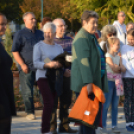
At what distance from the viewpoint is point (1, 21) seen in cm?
356

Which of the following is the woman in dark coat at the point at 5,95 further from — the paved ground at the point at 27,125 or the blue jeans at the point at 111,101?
the blue jeans at the point at 111,101

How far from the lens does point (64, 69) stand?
561 cm

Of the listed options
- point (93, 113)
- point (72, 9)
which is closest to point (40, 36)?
point (93, 113)

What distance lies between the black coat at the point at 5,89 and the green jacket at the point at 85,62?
117cm

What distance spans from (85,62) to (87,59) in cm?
4

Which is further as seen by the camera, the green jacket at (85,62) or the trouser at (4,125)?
the green jacket at (85,62)

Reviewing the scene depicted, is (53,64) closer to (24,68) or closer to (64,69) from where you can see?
(64,69)

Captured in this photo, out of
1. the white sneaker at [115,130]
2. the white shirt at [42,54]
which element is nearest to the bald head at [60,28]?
the white shirt at [42,54]

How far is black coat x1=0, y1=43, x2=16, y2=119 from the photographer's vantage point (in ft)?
10.3

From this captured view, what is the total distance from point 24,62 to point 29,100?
77cm

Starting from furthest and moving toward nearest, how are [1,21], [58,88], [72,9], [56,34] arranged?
[72,9] < [56,34] < [58,88] < [1,21]

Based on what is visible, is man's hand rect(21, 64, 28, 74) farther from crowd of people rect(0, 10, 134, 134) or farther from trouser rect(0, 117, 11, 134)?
trouser rect(0, 117, 11, 134)

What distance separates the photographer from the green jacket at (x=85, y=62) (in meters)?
4.25

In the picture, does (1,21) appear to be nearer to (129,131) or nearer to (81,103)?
(81,103)
